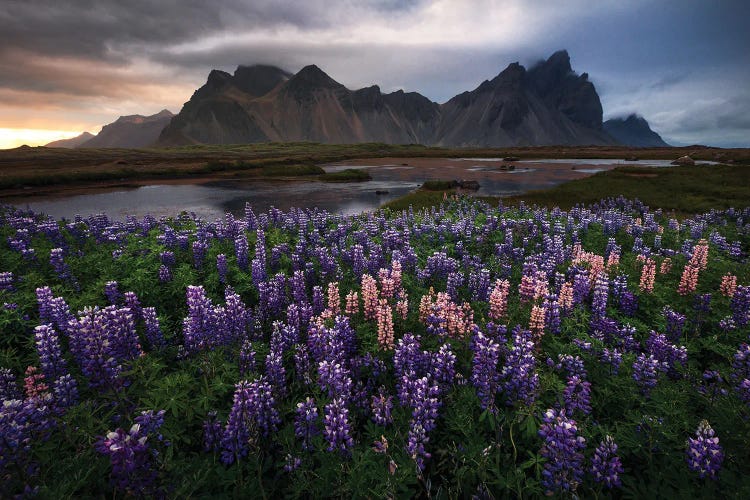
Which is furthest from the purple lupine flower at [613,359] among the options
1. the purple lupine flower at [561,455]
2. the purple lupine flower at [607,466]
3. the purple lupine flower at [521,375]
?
the purple lupine flower at [561,455]

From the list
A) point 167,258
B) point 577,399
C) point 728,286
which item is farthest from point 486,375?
point 167,258

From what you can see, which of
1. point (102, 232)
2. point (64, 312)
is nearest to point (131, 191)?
point (102, 232)

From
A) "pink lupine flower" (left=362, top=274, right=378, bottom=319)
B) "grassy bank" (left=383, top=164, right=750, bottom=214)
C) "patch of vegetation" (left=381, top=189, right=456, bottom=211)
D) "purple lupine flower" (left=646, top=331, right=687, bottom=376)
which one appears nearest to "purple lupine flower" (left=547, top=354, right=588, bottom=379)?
"purple lupine flower" (left=646, top=331, right=687, bottom=376)

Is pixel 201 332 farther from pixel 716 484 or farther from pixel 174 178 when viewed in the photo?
pixel 174 178

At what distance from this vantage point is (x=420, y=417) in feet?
14.1

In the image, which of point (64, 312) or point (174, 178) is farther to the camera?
point (174, 178)

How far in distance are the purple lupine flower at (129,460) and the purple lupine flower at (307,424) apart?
157 cm

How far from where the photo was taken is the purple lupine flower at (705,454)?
Result: 353 cm

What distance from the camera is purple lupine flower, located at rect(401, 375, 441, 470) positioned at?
392cm

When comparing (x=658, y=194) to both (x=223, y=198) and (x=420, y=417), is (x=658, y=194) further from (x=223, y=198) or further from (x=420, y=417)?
(x=223, y=198)

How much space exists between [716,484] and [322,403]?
14.3ft

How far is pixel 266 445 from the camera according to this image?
470 centimetres

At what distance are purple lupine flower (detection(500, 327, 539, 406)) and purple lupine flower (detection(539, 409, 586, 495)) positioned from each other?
793 mm

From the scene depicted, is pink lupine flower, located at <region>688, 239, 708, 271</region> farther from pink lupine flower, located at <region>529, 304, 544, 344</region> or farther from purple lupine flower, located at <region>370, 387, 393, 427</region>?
purple lupine flower, located at <region>370, 387, 393, 427</region>
